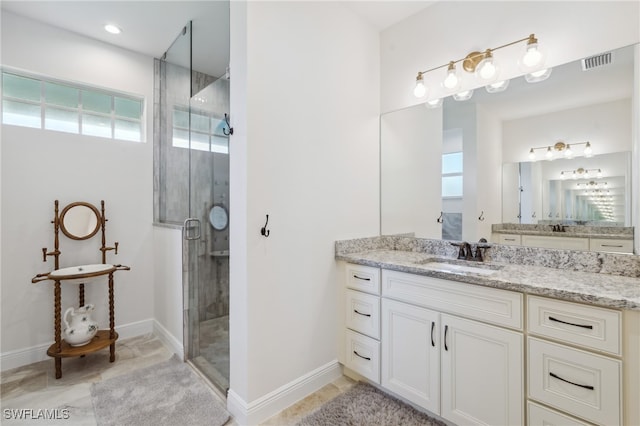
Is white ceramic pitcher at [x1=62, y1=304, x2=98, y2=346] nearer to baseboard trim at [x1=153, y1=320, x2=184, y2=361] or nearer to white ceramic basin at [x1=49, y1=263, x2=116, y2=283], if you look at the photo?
white ceramic basin at [x1=49, y1=263, x2=116, y2=283]

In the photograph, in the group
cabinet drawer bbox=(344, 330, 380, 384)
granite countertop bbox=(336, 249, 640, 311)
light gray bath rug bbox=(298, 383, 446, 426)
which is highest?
granite countertop bbox=(336, 249, 640, 311)

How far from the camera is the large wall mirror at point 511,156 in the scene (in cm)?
155

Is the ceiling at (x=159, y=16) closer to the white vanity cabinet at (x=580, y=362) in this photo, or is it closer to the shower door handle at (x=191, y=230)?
the shower door handle at (x=191, y=230)

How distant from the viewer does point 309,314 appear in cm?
195

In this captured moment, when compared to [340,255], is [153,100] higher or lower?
higher

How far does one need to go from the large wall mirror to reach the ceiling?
30.0 inches

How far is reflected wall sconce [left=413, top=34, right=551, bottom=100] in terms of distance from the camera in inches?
66.0

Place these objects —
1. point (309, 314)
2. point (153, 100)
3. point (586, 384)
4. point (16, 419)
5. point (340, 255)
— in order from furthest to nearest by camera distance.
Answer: point (153, 100)
point (340, 255)
point (309, 314)
point (16, 419)
point (586, 384)

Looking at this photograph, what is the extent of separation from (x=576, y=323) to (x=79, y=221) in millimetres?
3458

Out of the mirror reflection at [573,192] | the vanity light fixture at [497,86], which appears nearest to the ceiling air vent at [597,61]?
the vanity light fixture at [497,86]

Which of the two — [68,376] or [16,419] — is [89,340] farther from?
[16,419]

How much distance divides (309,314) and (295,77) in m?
1.57

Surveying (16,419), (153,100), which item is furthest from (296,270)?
(153,100)

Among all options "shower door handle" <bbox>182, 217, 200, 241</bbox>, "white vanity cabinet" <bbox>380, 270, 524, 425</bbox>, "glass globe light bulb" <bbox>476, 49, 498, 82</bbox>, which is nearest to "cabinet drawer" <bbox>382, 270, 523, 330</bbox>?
"white vanity cabinet" <bbox>380, 270, 524, 425</bbox>
